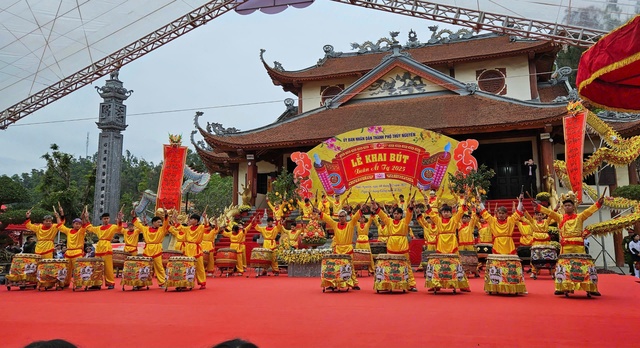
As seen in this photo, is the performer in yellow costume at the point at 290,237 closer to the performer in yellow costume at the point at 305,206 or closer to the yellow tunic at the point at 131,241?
the performer in yellow costume at the point at 305,206

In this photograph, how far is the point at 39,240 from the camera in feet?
31.0

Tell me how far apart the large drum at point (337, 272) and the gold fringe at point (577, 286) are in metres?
3.16

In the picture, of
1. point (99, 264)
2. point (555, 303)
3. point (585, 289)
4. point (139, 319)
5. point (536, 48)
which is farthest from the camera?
point (536, 48)

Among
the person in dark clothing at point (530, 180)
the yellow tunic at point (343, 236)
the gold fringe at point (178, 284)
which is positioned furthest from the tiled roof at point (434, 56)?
the gold fringe at point (178, 284)

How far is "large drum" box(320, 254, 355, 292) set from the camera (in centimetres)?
793

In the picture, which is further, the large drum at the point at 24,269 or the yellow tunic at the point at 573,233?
the large drum at the point at 24,269

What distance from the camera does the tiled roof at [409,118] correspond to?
52.5 feet

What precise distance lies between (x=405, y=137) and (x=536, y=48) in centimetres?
743

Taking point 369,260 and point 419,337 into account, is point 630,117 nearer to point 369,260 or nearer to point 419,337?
point 369,260

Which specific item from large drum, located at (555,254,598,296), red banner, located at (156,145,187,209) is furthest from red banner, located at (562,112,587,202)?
red banner, located at (156,145,187,209)

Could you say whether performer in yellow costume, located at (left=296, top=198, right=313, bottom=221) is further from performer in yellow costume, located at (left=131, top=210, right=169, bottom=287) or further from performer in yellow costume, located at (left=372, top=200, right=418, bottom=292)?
performer in yellow costume, located at (left=372, top=200, right=418, bottom=292)

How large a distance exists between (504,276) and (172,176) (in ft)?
41.8

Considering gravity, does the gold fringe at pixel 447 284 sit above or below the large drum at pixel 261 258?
below

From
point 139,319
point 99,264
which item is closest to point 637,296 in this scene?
point 139,319
